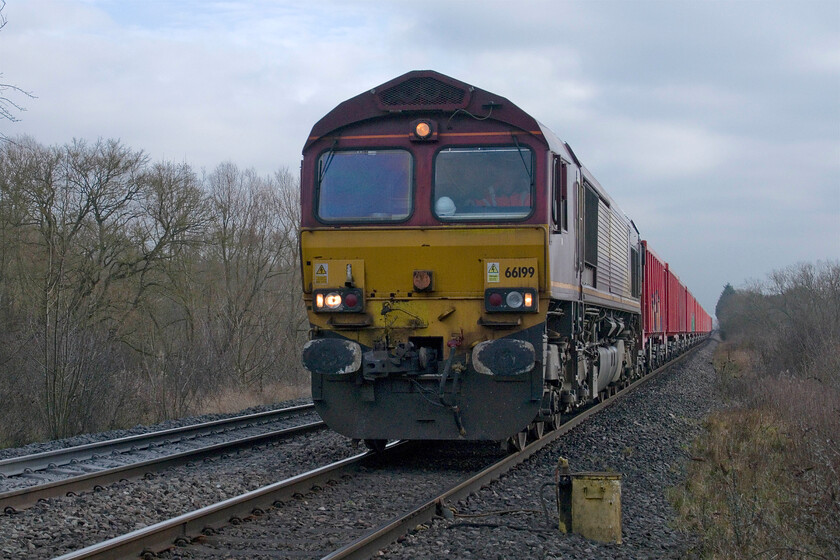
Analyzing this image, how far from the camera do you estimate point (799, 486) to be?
25.2 feet

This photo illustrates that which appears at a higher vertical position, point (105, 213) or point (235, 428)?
point (105, 213)

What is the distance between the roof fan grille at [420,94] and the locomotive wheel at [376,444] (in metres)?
3.37

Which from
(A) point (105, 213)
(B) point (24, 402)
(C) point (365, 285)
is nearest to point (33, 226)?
(A) point (105, 213)

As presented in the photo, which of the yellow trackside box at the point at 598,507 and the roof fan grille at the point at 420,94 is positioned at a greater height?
the roof fan grille at the point at 420,94

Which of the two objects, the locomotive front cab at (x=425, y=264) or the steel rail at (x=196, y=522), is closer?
the steel rail at (x=196, y=522)

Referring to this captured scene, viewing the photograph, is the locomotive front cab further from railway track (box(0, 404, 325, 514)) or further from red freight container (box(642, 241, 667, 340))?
red freight container (box(642, 241, 667, 340))

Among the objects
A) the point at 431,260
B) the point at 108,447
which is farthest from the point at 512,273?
the point at 108,447

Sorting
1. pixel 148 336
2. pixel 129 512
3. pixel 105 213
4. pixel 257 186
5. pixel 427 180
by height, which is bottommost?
pixel 129 512

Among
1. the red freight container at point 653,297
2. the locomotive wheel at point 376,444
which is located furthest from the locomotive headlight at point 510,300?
the red freight container at point 653,297

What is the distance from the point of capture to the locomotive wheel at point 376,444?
342 inches

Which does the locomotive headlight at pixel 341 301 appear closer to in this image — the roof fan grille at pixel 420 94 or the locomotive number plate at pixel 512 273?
the locomotive number plate at pixel 512 273

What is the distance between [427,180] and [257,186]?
2278 cm

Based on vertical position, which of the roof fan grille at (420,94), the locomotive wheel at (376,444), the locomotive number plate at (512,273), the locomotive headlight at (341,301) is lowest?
the locomotive wheel at (376,444)

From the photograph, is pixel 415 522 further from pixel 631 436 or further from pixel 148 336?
pixel 148 336
